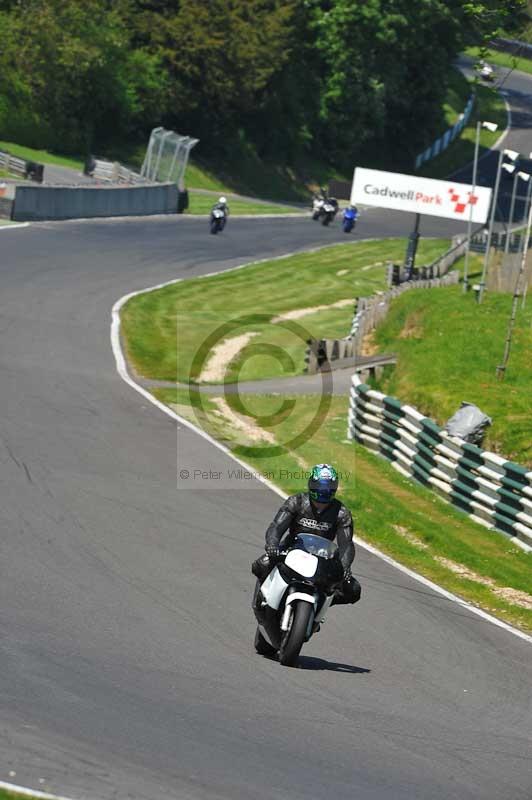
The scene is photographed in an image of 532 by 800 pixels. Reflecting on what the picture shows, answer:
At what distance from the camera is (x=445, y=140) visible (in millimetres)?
104562

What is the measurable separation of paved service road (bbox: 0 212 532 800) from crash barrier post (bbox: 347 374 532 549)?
11.4 ft

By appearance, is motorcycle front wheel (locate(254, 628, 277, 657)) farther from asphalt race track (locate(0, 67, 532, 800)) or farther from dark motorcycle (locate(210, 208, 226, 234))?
dark motorcycle (locate(210, 208, 226, 234))

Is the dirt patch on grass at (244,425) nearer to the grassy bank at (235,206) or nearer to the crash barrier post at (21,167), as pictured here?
the crash barrier post at (21,167)

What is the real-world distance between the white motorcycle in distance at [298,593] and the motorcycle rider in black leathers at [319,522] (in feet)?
0.45

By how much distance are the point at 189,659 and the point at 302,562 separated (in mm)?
1224

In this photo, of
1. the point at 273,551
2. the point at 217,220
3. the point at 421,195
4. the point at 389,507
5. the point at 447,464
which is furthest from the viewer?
the point at 421,195

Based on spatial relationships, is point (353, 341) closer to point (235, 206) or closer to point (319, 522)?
point (319, 522)

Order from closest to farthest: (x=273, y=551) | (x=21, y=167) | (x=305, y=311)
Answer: (x=273, y=551)
(x=305, y=311)
(x=21, y=167)

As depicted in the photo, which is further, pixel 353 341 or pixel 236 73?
pixel 236 73

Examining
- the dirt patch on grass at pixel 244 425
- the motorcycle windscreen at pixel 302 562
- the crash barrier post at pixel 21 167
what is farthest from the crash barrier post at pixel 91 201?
the motorcycle windscreen at pixel 302 562

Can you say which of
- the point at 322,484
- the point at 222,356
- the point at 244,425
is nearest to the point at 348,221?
the point at 222,356

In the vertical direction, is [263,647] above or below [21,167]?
below

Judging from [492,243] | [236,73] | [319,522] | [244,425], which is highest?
[236,73]

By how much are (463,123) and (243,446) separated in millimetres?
91512
